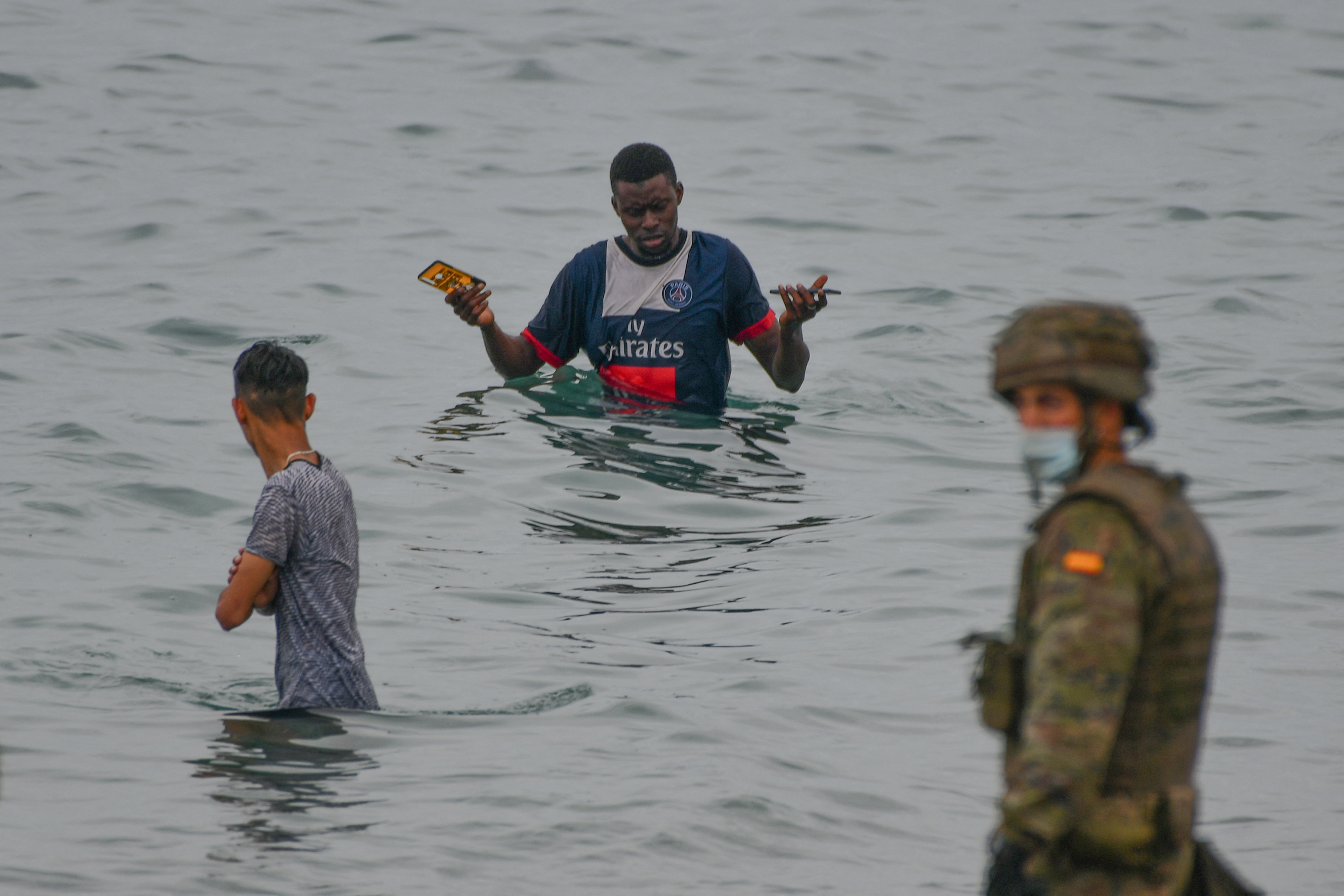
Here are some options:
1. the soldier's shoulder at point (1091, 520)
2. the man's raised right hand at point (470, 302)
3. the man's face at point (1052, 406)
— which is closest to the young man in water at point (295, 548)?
the man's face at point (1052, 406)

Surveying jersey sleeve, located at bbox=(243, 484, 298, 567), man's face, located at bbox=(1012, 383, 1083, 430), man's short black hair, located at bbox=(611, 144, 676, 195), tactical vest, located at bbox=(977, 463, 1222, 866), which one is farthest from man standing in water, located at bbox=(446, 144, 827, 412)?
tactical vest, located at bbox=(977, 463, 1222, 866)

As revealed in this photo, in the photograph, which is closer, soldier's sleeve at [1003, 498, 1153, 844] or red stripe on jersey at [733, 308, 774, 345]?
soldier's sleeve at [1003, 498, 1153, 844]

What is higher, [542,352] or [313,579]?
[542,352]

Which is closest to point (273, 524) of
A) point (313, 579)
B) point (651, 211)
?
point (313, 579)

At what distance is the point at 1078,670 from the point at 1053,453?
450 mm

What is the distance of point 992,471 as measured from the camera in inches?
419

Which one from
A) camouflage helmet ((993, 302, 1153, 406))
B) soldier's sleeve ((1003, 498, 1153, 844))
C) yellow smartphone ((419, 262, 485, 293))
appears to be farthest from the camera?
yellow smartphone ((419, 262, 485, 293))

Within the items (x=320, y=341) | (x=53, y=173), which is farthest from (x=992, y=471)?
(x=53, y=173)

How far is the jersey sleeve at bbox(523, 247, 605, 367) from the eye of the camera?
33.9 feet

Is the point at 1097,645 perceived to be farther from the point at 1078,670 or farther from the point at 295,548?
the point at 295,548

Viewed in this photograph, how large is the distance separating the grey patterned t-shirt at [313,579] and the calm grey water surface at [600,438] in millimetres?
211

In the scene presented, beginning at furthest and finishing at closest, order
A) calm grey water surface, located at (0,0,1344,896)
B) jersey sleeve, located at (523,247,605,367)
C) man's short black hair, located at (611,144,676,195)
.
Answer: jersey sleeve, located at (523,247,605,367)
man's short black hair, located at (611,144,676,195)
calm grey water surface, located at (0,0,1344,896)

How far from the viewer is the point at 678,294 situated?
10.2 m

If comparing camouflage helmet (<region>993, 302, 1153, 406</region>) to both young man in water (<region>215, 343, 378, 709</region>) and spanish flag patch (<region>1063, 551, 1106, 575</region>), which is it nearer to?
spanish flag patch (<region>1063, 551, 1106, 575</region>)
